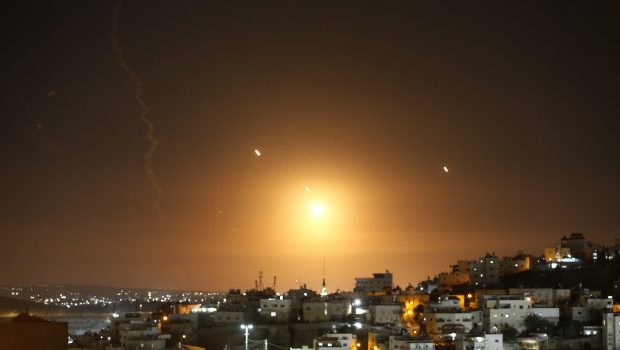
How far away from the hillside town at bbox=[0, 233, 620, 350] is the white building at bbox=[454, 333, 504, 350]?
0.6 inches

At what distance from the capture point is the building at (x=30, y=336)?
1715 mm

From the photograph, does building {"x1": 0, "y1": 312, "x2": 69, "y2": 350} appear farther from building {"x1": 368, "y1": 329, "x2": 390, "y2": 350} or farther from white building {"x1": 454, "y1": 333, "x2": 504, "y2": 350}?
building {"x1": 368, "y1": 329, "x2": 390, "y2": 350}

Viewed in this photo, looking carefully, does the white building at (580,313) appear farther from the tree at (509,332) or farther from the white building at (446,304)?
the white building at (446,304)

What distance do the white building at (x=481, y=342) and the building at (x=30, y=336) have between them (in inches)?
530

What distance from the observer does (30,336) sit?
1726 millimetres

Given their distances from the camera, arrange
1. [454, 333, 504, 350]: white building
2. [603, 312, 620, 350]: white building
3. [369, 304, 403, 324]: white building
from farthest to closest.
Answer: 1. [369, 304, 403, 324]: white building
2. [603, 312, 620, 350]: white building
3. [454, 333, 504, 350]: white building

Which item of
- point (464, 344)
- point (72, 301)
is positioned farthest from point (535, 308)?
point (72, 301)

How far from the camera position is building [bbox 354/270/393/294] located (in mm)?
26172

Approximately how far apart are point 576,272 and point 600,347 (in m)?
4.56

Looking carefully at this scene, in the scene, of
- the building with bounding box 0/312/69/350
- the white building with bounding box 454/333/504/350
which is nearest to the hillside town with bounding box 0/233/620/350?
the white building with bounding box 454/333/504/350

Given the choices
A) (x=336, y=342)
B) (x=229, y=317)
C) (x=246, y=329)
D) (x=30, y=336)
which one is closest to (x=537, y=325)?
(x=336, y=342)

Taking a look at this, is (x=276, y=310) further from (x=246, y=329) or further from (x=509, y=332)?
(x=509, y=332)

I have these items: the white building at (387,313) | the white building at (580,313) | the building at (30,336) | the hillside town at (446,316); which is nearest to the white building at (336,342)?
the hillside town at (446,316)

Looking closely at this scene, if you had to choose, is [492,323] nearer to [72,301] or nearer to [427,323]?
[427,323]
